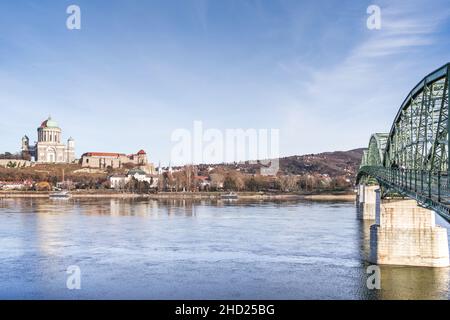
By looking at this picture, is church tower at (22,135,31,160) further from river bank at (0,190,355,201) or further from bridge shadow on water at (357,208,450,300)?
bridge shadow on water at (357,208,450,300)

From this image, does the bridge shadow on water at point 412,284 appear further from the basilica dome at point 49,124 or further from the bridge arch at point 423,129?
the basilica dome at point 49,124

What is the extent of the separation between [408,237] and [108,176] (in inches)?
4410

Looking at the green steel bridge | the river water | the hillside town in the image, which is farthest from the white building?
the green steel bridge

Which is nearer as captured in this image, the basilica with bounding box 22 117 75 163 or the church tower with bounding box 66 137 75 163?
the basilica with bounding box 22 117 75 163

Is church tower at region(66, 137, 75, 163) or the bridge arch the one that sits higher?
church tower at region(66, 137, 75, 163)

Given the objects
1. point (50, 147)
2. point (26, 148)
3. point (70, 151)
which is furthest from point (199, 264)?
point (26, 148)

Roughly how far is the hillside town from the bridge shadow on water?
82.5 meters

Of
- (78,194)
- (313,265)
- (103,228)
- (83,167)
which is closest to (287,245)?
(313,265)

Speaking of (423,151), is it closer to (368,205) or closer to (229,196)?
(368,205)

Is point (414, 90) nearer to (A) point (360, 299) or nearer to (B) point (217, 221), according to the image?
(A) point (360, 299)

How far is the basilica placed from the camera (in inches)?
6152

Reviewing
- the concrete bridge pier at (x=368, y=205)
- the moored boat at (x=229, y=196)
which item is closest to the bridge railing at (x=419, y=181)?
the concrete bridge pier at (x=368, y=205)

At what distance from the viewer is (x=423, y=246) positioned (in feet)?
71.5

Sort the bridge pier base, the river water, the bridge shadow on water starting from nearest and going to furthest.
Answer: the bridge shadow on water < the river water < the bridge pier base
